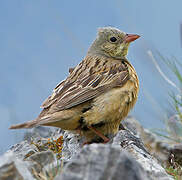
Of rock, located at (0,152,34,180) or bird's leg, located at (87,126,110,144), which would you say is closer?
rock, located at (0,152,34,180)

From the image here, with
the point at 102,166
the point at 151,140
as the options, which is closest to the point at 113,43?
the point at 151,140

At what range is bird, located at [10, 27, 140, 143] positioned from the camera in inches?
185

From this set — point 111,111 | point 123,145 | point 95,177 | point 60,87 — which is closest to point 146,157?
point 123,145

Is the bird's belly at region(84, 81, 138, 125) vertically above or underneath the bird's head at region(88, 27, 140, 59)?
underneath

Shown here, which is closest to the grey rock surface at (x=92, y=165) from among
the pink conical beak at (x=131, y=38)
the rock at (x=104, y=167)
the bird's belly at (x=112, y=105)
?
the rock at (x=104, y=167)

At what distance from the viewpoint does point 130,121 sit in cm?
738

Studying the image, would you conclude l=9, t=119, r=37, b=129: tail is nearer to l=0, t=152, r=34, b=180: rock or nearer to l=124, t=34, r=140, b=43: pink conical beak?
l=0, t=152, r=34, b=180: rock

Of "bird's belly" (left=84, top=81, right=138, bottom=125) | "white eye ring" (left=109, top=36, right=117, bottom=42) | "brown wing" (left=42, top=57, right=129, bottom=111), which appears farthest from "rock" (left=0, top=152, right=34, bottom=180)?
"white eye ring" (left=109, top=36, right=117, bottom=42)

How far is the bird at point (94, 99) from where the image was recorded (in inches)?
185

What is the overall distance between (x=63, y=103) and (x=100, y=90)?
1.87 ft

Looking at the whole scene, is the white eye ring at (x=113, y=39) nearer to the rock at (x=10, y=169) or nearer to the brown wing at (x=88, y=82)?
the brown wing at (x=88, y=82)

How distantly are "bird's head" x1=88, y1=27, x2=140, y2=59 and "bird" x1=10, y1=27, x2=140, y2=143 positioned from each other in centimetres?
9

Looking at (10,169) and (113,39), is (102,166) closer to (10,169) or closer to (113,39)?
(10,169)

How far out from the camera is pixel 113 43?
20.0 feet
